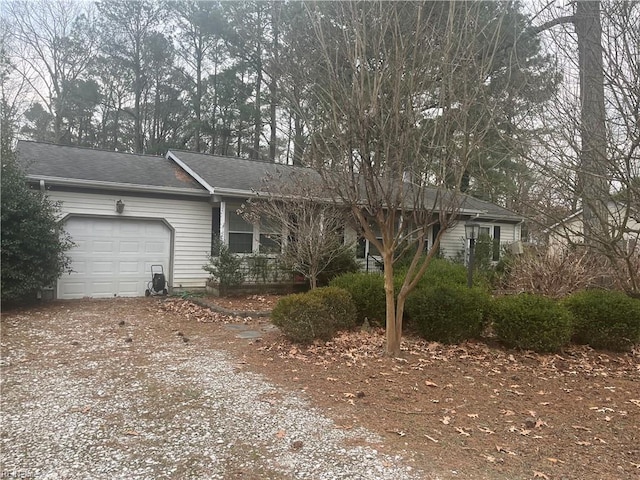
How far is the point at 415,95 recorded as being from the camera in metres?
5.07

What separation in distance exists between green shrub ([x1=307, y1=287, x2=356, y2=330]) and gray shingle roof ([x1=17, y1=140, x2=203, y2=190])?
6.14 metres

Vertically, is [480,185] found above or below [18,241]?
above

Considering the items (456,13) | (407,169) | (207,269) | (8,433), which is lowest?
(8,433)

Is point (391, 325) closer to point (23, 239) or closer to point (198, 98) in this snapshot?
point (23, 239)

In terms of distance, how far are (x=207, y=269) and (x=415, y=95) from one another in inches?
285

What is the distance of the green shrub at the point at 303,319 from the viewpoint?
19.9 feet

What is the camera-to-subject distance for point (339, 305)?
263 inches

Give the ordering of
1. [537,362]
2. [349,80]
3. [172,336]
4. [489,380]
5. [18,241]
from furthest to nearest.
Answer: [18,241], [172,336], [537,362], [349,80], [489,380]

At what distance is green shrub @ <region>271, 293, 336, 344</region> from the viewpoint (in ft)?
19.9

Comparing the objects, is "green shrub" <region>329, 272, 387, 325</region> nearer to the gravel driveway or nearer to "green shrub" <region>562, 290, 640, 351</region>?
the gravel driveway

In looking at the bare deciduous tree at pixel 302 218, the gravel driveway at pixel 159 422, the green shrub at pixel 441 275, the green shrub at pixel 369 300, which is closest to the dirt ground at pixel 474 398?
the gravel driveway at pixel 159 422

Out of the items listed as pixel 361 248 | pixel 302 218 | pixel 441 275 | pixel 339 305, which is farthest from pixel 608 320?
pixel 361 248

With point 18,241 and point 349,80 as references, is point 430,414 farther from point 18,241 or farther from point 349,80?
point 18,241

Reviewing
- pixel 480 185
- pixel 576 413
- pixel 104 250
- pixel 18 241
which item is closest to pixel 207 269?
pixel 104 250
